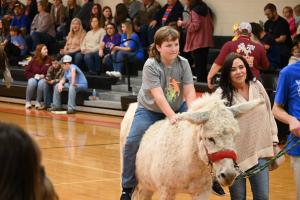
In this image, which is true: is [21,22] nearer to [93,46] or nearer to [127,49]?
[93,46]

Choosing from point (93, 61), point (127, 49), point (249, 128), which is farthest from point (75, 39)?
point (249, 128)

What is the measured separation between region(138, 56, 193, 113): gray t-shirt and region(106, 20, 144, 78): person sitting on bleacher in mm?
12007

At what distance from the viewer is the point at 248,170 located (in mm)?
6137

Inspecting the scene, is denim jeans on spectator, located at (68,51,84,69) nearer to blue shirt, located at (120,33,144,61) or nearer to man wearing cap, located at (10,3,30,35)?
blue shirt, located at (120,33,144,61)

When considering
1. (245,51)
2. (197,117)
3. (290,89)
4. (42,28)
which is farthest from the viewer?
(42,28)

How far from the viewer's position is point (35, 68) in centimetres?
2038

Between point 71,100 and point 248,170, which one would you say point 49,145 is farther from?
point 248,170

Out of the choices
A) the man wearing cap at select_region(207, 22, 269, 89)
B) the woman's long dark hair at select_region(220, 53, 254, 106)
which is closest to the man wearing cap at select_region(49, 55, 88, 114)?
the man wearing cap at select_region(207, 22, 269, 89)

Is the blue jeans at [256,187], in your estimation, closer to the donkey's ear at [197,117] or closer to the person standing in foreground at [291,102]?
the person standing in foreground at [291,102]

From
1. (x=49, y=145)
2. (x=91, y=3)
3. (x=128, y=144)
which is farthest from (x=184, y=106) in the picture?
(x=91, y=3)

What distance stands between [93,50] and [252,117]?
14400mm

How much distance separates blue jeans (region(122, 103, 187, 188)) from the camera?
6.71 meters

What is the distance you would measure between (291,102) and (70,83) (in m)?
13.2

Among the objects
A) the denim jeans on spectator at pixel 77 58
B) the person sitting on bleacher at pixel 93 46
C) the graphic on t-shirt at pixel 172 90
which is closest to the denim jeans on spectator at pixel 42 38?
the denim jeans on spectator at pixel 77 58
